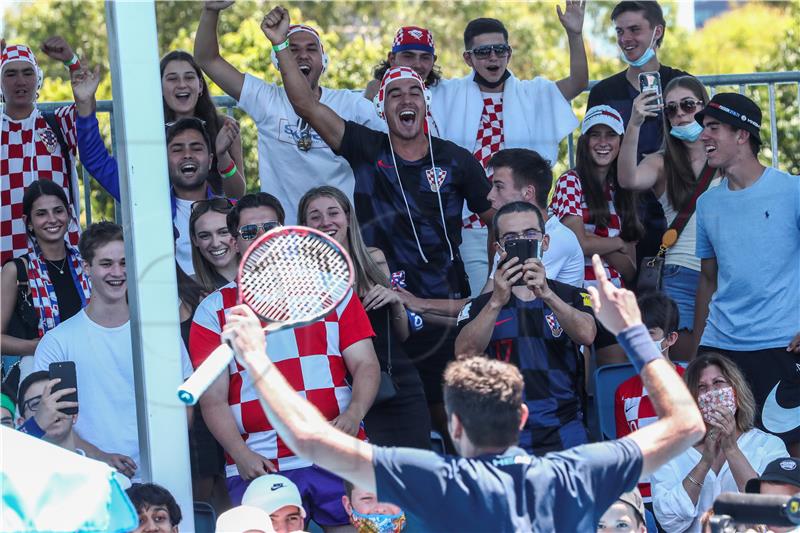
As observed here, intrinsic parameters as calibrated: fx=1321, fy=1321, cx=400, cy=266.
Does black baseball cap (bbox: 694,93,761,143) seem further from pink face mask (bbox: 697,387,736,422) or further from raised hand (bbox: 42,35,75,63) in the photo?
raised hand (bbox: 42,35,75,63)

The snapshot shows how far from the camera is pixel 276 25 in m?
5.45

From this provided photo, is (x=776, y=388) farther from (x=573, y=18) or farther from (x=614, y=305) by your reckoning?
(x=614, y=305)

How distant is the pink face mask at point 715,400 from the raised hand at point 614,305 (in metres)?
1.83

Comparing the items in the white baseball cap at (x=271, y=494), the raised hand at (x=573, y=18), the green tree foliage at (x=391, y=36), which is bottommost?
the white baseball cap at (x=271, y=494)

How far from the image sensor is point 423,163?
5.78m

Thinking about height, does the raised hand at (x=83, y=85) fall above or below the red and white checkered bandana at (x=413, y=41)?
below

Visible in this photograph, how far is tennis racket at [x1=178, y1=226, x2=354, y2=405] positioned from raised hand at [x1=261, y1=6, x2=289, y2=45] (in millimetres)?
2082

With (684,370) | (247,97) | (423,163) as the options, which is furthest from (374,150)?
(684,370)

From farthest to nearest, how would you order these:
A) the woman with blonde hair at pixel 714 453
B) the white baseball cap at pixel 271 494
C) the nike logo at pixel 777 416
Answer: the nike logo at pixel 777 416 < the woman with blonde hair at pixel 714 453 < the white baseball cap at pixel 271 494

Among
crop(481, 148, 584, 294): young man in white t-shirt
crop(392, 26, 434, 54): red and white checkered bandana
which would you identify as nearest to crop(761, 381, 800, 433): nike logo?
crop(481, 148, 584, 294): young man in white t-shirt

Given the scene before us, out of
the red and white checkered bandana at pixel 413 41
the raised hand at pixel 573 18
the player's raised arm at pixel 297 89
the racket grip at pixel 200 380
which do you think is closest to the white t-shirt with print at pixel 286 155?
the player's raised arm at pixel 297 89

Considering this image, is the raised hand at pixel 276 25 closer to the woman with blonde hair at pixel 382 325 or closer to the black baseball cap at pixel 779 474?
the woman with blonde hair at pixel 382 325

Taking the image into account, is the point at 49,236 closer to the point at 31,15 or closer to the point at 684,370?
the point at 684,370

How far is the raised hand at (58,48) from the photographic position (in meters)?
5.90
